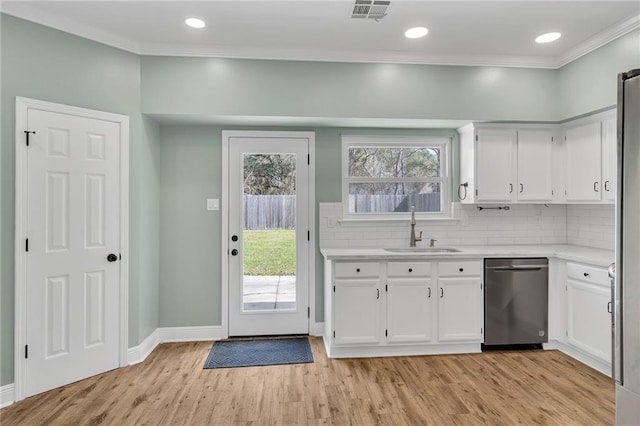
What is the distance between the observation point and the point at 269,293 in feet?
12.7

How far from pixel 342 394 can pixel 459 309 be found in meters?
1.39

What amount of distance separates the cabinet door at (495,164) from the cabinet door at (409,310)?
113 centimetres

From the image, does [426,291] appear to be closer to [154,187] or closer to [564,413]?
[564,413]

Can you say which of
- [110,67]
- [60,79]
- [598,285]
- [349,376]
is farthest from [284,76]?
[598,285]

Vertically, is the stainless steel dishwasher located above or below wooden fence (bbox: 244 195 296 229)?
below

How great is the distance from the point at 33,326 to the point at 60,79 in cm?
181

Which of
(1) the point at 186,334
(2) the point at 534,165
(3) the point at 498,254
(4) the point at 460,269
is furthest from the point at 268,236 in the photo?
(2) the point at 534,165

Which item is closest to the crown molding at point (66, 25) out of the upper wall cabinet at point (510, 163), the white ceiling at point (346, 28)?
the white ceiling at point (346, 28)

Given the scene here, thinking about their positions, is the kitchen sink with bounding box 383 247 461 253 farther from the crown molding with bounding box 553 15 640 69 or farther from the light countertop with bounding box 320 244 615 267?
the crown molding with bounding box 553 15 640 69

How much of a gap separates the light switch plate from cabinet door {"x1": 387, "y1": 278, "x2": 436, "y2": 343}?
1.87 meters

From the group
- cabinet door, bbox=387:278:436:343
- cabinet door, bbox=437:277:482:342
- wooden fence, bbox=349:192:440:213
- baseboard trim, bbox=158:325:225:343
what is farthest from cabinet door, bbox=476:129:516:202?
baseboard trim, bbox=158:325:225:343

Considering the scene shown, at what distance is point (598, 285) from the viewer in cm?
302

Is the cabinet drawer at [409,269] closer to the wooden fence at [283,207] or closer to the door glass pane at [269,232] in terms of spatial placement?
the wooden fence at [283,207]

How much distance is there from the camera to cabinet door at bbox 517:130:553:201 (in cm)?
373
